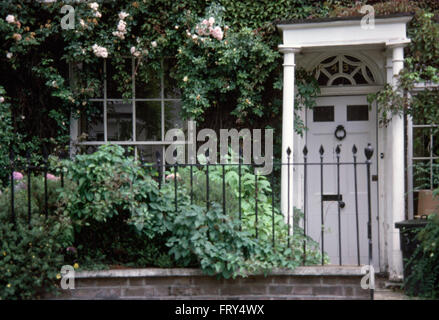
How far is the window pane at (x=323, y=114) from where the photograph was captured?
7.13 m

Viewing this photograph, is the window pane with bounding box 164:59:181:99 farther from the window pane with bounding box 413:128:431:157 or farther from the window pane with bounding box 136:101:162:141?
the window pane with bounding box 413:128:431:157

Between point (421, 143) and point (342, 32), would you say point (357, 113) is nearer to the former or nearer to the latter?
point (421, 143)

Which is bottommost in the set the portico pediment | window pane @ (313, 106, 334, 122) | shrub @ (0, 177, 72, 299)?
shrub @ (0, 177, 72, 299)

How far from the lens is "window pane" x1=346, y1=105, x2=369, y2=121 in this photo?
23.1 feet

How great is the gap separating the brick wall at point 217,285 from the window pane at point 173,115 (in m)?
3.11

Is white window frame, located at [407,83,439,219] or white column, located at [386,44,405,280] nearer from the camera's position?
white column, located at [386,44,405,280]

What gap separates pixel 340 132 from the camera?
707 cm

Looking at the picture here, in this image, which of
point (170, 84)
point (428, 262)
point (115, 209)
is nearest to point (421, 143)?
point (428, 262)

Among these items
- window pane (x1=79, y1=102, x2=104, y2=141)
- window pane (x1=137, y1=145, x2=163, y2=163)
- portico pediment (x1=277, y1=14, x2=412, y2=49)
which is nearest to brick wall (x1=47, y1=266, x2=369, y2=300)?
portico pediment (x1=277, y1=14, x2=412, y2=49)

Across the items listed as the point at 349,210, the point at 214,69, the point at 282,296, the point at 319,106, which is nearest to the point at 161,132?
the point at 214,69

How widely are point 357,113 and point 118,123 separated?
3436 millimetres

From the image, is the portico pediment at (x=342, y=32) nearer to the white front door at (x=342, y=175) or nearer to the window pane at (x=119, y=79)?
the white front door at (x=342, y=175)

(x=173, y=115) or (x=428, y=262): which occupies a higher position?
(x=173, y=115)

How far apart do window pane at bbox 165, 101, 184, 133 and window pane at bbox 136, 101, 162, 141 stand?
0.37ft
